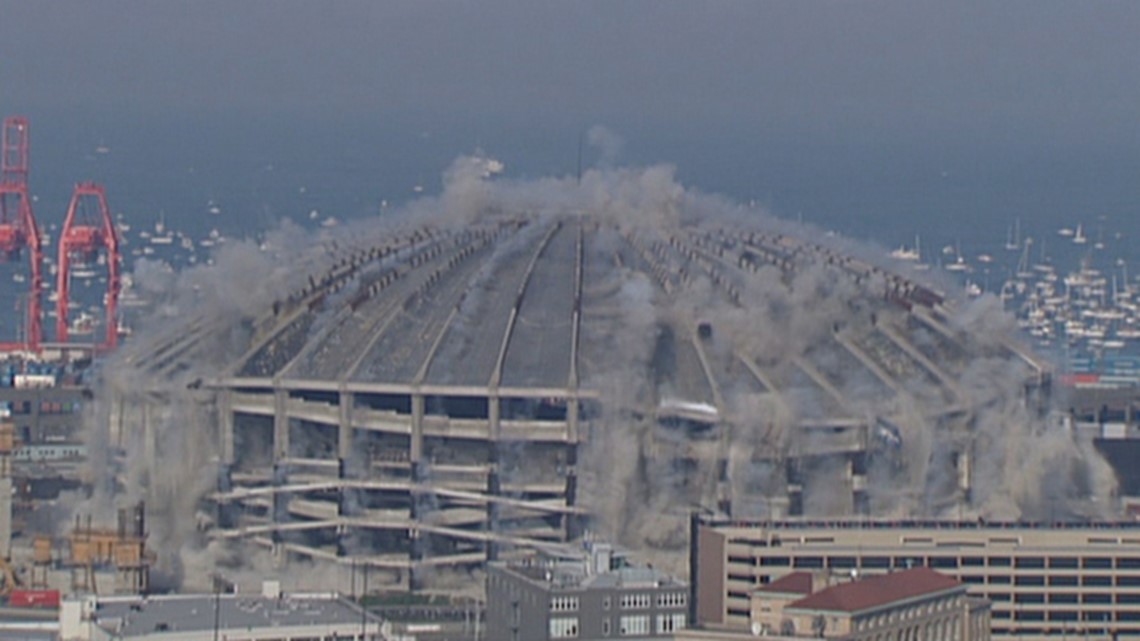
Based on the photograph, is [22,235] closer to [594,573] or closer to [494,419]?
[494,419]

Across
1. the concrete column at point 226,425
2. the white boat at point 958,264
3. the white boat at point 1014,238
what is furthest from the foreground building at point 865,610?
the white boat at point 1014,238

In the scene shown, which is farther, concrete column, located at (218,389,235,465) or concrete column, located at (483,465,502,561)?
concrete column, located at (218,389,235,465)

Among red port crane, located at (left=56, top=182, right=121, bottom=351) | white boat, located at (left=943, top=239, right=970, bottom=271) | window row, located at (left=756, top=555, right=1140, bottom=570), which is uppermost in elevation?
white boat, located at (left=943, top=239, right=970, bottom=271)

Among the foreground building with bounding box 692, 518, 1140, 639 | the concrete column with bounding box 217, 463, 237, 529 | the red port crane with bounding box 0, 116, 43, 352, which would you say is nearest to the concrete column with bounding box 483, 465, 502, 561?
the concrete column with bounding box 217, 463, 237, 529

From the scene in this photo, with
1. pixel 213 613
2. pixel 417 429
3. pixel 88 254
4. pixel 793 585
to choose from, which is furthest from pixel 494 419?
pixel 88 254

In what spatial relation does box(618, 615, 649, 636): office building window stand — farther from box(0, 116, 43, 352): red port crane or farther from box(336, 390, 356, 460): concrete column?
box(0, 116, 43, 352): red port crane

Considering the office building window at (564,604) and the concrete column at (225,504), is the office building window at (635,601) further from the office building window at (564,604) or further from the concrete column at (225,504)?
the concrete column at (225,504)

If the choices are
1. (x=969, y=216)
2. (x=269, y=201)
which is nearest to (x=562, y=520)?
(x=269, y=201)
